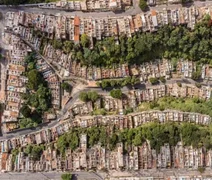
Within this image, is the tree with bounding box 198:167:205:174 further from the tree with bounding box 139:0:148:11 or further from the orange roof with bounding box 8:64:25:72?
the orange roof with bounding box 8:64:25:72

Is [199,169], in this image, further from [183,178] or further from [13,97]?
[13,97]

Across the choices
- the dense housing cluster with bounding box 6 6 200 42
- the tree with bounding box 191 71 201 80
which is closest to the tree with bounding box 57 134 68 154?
the dense housing cluster with bounding box 6 6 200 42

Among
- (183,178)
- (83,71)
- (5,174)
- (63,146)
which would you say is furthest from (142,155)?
(5,174)

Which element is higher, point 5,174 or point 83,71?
point 83,71

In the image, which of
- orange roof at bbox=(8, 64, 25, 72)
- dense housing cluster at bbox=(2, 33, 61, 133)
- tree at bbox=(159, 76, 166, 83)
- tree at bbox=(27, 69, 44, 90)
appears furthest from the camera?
tree at bbox=(159, 76, 166, 83)

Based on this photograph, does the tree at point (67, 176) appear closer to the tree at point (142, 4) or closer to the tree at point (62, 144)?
the tree at point (62, 144)

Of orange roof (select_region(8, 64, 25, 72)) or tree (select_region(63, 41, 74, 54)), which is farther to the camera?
orange roof (select_region(8, 64, 25, 72))

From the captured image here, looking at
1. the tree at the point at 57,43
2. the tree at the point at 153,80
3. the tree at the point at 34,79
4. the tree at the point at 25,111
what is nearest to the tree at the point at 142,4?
the tree at the point at 153,80

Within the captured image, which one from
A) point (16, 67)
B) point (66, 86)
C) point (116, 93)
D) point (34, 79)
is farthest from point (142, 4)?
point (16, 67)
